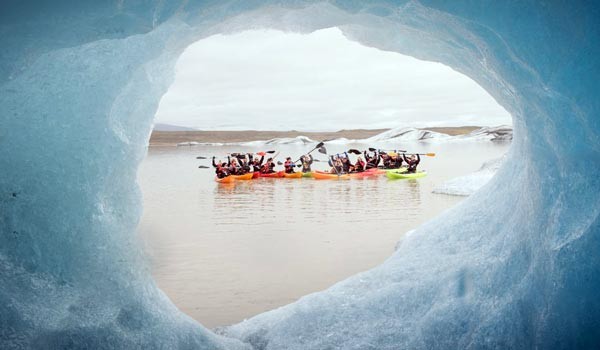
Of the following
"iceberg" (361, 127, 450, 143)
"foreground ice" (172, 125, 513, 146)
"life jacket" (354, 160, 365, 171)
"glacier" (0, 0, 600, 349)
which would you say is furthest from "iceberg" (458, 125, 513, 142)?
"glacier" (0, 0, 600, 349)

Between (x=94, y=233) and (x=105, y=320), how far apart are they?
22.9 inches

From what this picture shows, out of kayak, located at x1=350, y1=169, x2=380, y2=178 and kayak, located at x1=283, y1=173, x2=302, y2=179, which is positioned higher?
kayak, located at x1=350, y1=169, x2=380, y2=178

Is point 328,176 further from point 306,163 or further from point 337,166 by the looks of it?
point 306,163

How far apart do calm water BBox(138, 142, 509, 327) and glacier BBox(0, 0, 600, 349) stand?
66 centimetres

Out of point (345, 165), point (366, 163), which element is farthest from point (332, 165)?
point (366, 163)

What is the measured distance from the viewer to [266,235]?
431 inches

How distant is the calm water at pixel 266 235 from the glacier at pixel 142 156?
0.66 metres

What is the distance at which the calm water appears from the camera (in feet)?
23.5

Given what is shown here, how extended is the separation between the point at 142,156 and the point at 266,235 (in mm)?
6710

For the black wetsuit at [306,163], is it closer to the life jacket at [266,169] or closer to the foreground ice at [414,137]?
the life jacket at [266,169]

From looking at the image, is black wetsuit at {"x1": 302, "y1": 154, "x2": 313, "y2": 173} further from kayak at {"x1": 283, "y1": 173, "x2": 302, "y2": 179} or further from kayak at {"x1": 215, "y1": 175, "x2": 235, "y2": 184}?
kayak at {"x1": 215, "y1": 175, "x2": 235, "y2": 184}

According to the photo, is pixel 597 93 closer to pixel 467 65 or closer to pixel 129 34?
pixel 467 65

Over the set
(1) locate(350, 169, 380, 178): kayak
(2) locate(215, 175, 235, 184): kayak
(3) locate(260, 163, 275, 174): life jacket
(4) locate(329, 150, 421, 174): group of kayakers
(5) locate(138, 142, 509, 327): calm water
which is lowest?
(5) locate(138, 142, 509, 327): calm water

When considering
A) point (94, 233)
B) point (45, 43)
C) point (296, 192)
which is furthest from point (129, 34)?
A: point (296, 192)
